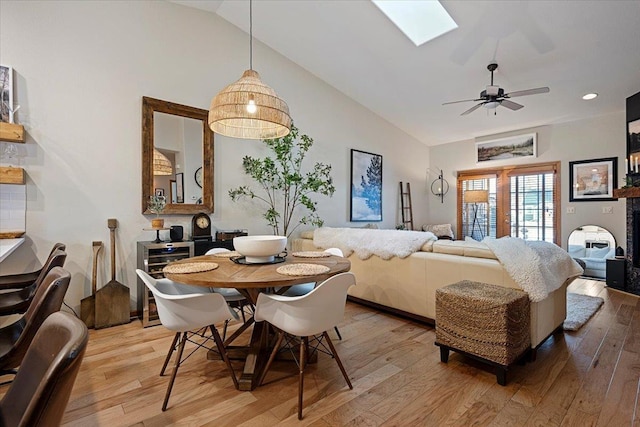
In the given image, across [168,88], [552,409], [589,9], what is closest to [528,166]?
[589,9]

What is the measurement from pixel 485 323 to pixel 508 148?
535 cm

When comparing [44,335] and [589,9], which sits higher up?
[589,9]

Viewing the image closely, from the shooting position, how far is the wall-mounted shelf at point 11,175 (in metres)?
2.69

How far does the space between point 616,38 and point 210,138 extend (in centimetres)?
479

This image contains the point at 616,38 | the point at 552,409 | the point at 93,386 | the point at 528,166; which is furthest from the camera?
the point at 528,166

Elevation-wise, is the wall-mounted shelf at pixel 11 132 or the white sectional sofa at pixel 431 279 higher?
the wall-mounted shelf at pixel 11 132

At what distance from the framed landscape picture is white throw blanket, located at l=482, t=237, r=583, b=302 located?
4.15 metres

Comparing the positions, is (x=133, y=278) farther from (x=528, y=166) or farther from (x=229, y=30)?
(x=528, y=166)

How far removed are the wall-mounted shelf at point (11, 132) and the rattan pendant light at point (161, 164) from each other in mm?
1119

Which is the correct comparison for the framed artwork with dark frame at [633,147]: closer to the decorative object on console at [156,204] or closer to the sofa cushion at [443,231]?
the sofa cushion at [443,231]

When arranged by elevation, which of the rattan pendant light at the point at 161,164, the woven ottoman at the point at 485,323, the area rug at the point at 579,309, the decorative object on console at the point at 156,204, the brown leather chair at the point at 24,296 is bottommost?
the area rug at the point at 579,309

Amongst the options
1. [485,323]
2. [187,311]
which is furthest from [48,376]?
[485,323]

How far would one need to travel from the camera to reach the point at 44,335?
0.81 m

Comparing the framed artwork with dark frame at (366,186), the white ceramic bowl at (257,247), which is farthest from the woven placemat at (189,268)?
the framed artwork with dark frame at (366,186)
